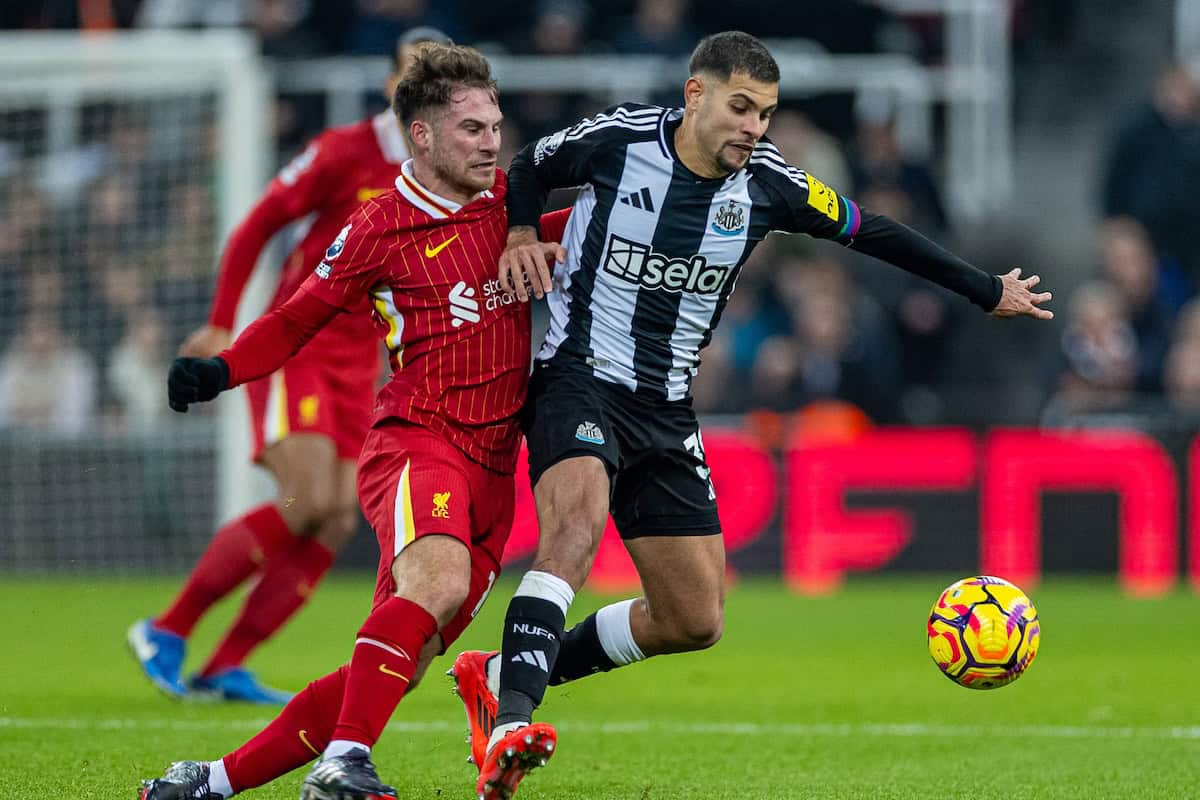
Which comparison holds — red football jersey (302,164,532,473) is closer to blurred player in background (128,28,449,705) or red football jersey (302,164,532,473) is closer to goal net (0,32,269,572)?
blurred player in background (128,28,449,705)

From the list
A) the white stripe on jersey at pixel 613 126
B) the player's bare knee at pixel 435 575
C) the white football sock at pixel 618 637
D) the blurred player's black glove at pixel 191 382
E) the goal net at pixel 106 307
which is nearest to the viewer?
the player's bare knee at pixel 435 575

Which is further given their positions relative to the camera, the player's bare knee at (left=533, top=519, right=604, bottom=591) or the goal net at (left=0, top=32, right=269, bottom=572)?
the goal net at (left=0, top=32, right=269, bottom=572)

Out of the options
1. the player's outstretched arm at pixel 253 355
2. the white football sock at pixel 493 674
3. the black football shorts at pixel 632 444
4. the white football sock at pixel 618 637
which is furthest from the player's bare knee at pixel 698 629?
the player's outstretched arm at pixel 253 355

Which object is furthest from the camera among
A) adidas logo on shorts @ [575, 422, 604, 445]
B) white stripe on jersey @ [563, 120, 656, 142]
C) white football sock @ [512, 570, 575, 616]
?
white stripe on jersey @ [563, 120, 656, 142]

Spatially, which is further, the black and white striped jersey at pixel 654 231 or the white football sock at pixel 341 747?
the black and white striped jersey at pixel 654 231

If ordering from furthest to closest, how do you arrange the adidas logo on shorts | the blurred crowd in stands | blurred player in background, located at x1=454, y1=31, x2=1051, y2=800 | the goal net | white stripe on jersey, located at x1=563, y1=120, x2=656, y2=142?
the blurred crowd in stands
the goal net
white stripe on jersey, located at x1=563, y1=120, x2=656, y2=142
blurred player in background, located at x1=454, y1=31, x2=1051, y2=800
the adidas logo on shorts

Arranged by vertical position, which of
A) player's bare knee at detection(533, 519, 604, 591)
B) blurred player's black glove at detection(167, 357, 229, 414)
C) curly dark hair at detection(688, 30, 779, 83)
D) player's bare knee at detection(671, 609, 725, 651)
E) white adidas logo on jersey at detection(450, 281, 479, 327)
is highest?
curly dark hair at detection(688, 30, 779, 83)

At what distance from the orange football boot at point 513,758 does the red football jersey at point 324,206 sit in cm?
308

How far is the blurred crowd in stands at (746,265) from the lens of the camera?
11508 millimetres

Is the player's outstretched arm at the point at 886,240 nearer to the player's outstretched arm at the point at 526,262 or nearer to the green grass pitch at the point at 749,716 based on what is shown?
the player's outstretched arm at the point at 526,262

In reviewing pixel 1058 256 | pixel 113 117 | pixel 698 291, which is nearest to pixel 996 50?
pixel 1058 256

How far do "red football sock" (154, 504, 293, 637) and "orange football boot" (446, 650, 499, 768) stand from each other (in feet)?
5.90

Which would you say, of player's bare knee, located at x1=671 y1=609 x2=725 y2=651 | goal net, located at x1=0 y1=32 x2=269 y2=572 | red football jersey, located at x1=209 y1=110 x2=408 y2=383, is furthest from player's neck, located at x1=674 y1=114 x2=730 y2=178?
goal net, located at x1=0 y1=32 x2=269 y2=572

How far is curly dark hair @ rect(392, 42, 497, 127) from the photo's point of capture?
5223mm
